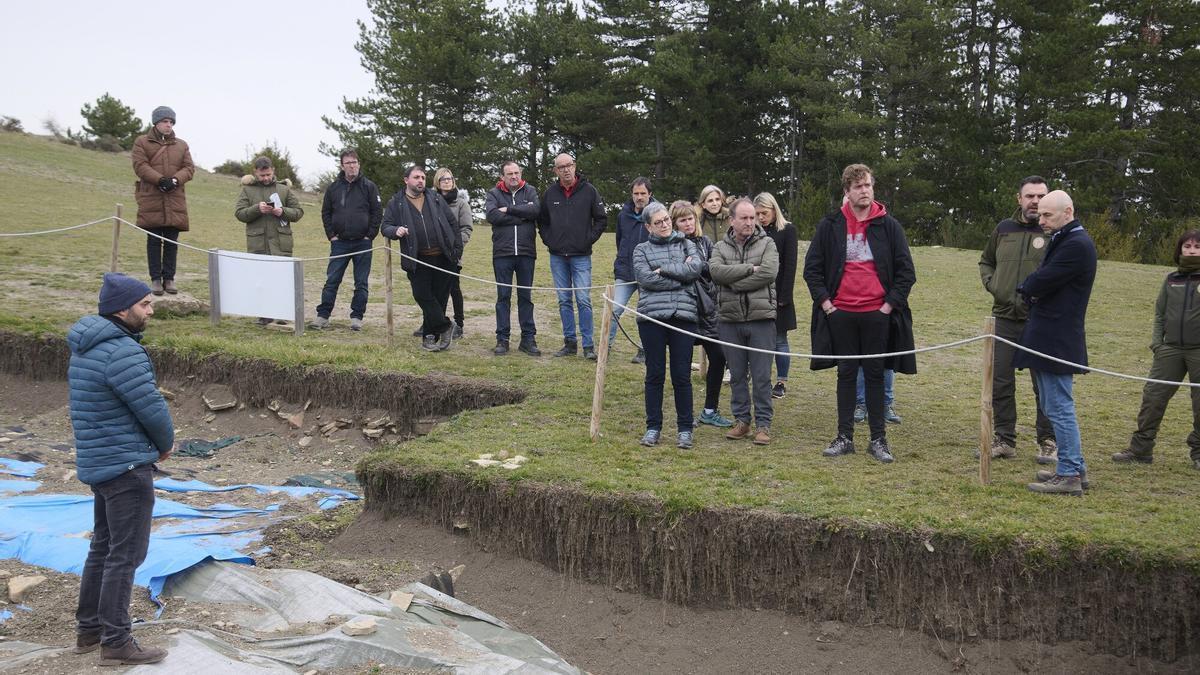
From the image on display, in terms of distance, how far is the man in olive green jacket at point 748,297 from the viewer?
8.42 metres

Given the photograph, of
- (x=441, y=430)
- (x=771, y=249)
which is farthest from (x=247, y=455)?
(x=771, y=249)

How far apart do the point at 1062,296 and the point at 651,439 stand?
133 inches

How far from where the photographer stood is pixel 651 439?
864cm

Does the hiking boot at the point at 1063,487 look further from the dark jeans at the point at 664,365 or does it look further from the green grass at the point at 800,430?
the dark jeans at the point at 664,365

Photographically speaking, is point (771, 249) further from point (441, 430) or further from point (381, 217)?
point (381, 217)

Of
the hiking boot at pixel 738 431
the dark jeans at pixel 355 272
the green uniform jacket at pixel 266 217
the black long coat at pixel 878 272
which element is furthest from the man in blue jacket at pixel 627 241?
the green uniform jacket at pixel 266 217

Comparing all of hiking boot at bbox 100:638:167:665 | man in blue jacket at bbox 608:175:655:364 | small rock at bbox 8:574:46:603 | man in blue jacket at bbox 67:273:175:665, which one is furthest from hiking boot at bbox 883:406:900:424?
small rock at bbox 8:574:46:603

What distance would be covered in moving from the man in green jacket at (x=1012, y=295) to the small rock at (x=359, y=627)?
5.10 metres

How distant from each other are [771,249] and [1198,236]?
3.23m

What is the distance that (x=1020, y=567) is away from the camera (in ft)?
21.1

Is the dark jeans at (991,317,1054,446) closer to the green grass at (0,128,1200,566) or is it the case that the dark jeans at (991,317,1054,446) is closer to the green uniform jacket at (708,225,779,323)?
the green grass at (0,128,1200,566)

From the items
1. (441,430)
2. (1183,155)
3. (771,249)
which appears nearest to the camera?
(771,249)

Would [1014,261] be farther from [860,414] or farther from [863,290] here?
[860,414]

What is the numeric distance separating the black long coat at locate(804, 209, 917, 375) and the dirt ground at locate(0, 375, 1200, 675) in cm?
226
